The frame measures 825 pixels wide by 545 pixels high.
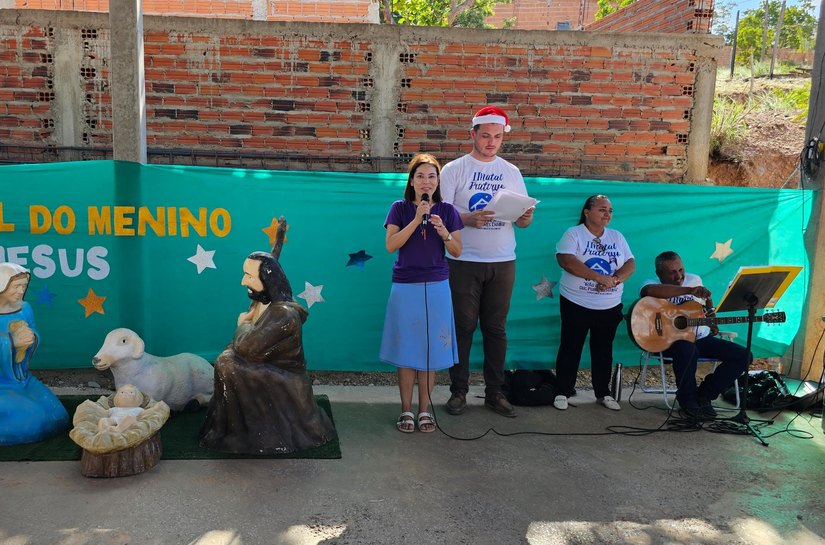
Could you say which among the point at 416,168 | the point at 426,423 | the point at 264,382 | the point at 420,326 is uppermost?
the point at 416,168

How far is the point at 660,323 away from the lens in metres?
5.54

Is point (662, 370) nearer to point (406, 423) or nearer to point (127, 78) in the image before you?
point (406, 423)

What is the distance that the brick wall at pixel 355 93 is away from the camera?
6.68m

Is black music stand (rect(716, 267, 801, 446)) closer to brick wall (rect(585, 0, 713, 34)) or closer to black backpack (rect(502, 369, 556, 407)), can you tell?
black backpack (rect(502, 369, 556, 407))

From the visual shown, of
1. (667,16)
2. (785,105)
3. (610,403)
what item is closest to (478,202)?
(610,403)

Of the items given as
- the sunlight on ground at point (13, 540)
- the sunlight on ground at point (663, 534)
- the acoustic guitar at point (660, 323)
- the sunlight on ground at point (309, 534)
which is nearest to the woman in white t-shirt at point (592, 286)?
the acoustic guitar at point (660, 323)

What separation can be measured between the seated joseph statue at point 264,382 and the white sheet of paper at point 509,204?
1.55 metres

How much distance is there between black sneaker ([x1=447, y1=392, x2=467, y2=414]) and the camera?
5.34 m

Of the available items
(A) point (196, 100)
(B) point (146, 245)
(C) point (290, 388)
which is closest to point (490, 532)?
(C) point (290, 388)

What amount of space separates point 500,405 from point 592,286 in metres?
1.16

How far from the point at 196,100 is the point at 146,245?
179cm

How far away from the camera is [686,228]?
6285 mm

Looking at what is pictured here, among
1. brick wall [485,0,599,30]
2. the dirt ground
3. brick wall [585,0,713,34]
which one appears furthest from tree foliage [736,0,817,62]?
brick wall [585,0,713,34]

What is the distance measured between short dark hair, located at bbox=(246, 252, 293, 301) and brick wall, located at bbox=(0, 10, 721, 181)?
2660 mm
